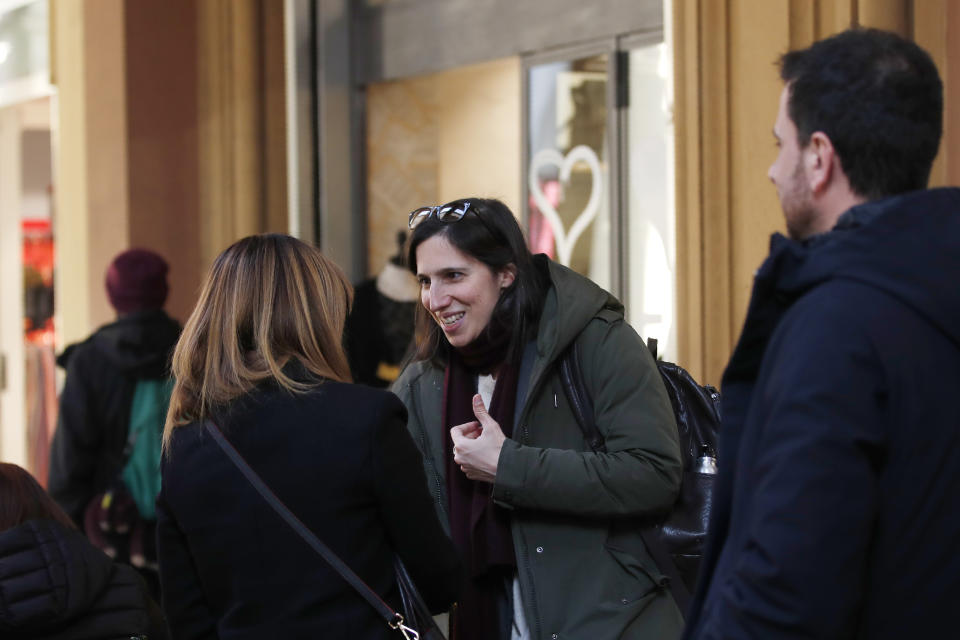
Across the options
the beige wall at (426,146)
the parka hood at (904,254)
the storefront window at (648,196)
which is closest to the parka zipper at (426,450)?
the parka hood at (904,254)

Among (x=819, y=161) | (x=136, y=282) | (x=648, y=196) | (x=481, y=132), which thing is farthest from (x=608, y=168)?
(x=819, y=161)

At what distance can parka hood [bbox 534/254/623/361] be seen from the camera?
2.66m

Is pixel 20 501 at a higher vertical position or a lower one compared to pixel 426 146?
lower

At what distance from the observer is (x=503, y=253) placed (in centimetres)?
284

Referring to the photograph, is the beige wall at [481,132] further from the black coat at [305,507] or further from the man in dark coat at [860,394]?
the man in dark coat at [860,394]

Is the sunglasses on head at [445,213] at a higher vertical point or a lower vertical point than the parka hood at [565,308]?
higher

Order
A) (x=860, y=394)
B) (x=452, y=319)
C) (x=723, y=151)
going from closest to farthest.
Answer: (x=860, y=394) < (x=452, y=319) < (x=723, y=151)

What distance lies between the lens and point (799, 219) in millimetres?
Answer: 1626

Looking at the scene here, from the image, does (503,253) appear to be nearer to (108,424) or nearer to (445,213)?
(445,213)

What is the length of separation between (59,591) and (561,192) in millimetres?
3394

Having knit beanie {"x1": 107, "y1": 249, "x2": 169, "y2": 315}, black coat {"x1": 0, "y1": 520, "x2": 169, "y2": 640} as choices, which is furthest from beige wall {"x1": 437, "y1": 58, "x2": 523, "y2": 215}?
black coat {"x1": 0, "y1": 520, "x2": 169, "y2": 640}

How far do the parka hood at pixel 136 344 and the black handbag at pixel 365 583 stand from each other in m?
2.72

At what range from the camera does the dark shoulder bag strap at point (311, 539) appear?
6.99 feet

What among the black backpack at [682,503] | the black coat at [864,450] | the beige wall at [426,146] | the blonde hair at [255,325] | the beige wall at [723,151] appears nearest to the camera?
the black coat at [864,450]
